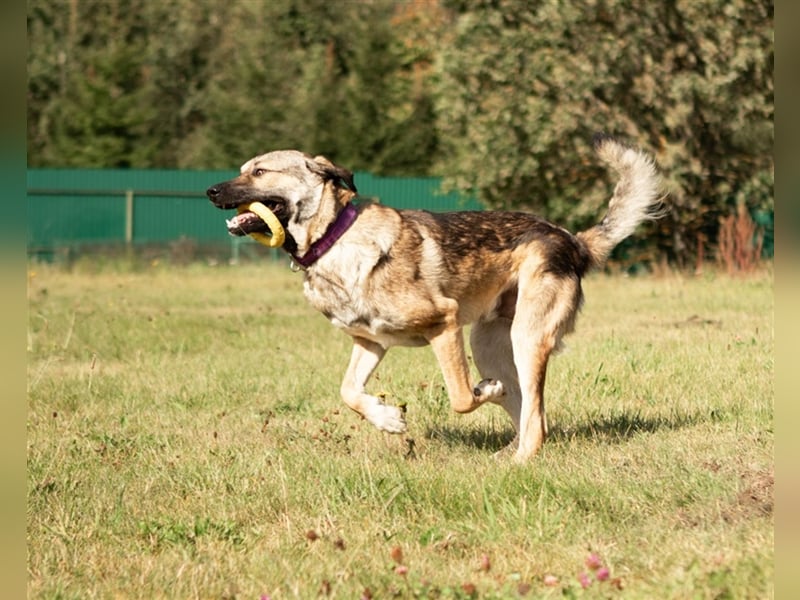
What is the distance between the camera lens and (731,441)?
685 cm

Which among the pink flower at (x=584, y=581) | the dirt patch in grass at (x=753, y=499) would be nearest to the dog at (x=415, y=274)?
the dirt patch in grass at (x=753, y=499)

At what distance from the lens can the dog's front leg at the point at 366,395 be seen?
22.8 feet

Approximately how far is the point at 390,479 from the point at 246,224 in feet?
6.54

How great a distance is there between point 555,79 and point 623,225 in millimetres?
13917

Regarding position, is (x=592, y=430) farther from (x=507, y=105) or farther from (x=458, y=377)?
(x=507, y=105)

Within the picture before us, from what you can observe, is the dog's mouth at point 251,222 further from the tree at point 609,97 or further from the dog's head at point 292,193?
the tree at point 609,97

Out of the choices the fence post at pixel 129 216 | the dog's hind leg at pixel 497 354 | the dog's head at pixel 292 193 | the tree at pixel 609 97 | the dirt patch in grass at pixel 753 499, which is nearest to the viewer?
the dirt patch in grass at pixel 753 499

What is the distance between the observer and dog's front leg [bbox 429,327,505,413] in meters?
7.17

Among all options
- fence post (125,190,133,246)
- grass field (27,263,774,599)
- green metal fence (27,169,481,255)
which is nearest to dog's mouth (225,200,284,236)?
grass field (27,263,774,599)

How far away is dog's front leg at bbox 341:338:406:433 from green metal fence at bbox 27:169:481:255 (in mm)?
19407

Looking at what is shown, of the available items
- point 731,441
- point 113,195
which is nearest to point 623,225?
point 731,441

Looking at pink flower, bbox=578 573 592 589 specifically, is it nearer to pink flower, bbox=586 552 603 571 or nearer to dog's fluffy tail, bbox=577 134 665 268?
pink flower, bbox=586 552 603 571

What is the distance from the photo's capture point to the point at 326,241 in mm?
7133

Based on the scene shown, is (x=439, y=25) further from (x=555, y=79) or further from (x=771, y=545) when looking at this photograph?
(x=771, y=545)
